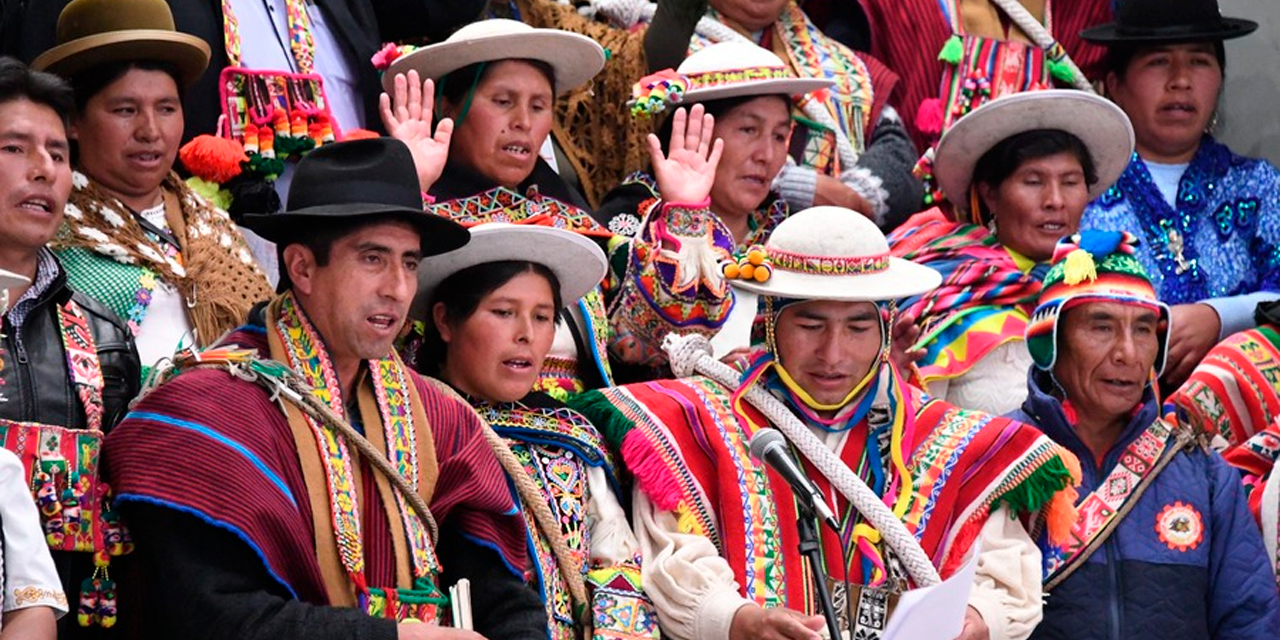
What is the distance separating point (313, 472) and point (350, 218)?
2.01ft

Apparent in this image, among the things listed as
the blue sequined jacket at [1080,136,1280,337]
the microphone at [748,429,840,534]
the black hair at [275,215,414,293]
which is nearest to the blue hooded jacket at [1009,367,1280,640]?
the microphone at [748,429,840,534]

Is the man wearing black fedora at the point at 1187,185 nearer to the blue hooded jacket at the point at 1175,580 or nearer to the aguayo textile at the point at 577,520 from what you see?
the blue hooded jacket at the point at 1175,580

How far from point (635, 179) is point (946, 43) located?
2092 millimetres

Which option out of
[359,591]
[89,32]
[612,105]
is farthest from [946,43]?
[359,591]

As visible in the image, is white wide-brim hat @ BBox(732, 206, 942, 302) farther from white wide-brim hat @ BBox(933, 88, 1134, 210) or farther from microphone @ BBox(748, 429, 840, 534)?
white wide-brim hat @ BBox(933, 88, 1134, 210)

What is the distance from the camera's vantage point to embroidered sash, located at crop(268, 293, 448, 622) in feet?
15.6

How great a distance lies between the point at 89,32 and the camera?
5.90 meters

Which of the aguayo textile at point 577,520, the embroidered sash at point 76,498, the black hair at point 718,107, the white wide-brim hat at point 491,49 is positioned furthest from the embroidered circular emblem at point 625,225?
the embroidered sash at point 76,498

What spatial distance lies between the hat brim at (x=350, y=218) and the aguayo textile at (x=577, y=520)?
0.62 meters

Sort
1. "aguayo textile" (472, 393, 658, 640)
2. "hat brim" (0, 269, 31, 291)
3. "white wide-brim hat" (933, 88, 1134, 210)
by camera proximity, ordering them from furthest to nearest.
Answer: "white wide-brim hat" (933, 88, 1134, 210), "aguayo textile" (472, 393, 658, 640), "hat brim" (0, 269, 31, 291)

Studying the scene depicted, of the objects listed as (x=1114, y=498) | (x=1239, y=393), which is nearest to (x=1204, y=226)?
(x=1239, y=393)

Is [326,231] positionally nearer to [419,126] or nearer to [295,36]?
[419,126]

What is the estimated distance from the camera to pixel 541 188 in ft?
21.4

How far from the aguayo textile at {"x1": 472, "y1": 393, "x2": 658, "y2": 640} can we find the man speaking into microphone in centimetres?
6
